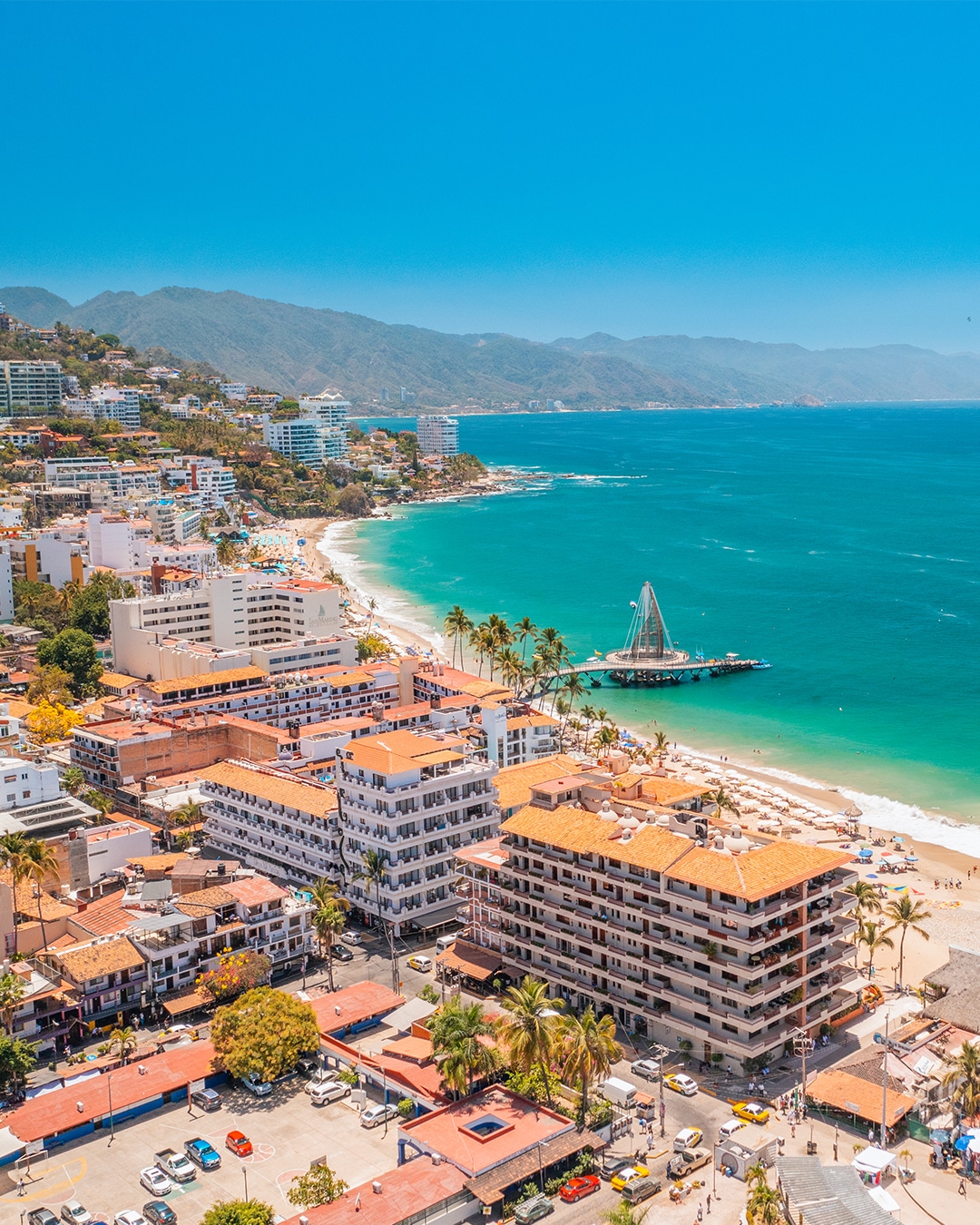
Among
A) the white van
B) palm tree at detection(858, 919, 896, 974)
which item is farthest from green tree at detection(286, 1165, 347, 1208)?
palm tree at detection(858, 919, 896, 974)

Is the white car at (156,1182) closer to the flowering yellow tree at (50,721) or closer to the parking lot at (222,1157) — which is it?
the parking lot at (222,1157)

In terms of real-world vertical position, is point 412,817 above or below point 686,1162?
above

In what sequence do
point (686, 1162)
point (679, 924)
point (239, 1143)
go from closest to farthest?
point (686, 1162), point (239, 1143), point (679, 924)

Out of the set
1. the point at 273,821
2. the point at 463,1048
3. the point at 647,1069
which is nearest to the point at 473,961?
the point at 647,1069

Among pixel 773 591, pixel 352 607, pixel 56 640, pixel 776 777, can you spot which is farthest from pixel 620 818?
pixel 773 591

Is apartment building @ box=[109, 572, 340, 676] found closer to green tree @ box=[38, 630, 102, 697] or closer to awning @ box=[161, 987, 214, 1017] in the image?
green tree @ box=[38, 630, 102, 697]

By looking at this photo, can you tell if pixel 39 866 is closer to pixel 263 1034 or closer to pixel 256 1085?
pixel 263 1034

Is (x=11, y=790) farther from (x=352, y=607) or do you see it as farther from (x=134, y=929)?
(x=352, y=607)
